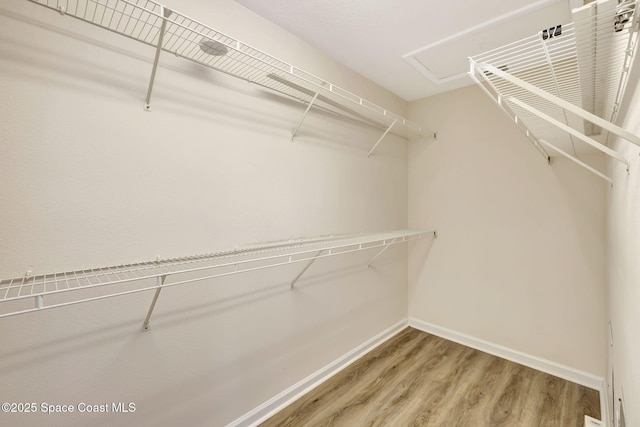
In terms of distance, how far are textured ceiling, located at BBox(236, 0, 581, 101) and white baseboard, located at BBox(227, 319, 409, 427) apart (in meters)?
2.21

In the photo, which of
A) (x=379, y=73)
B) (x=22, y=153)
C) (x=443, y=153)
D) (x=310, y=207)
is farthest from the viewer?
(x=443, y=153)

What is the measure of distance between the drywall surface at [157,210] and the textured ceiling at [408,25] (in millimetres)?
130

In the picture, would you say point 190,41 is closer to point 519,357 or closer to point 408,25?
point 408,25

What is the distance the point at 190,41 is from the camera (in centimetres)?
116

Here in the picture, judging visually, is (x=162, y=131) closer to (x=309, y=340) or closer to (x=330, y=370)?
(x=309, y=340)

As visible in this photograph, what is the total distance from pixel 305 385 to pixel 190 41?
2.01m

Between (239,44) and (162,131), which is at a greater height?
(239,44)

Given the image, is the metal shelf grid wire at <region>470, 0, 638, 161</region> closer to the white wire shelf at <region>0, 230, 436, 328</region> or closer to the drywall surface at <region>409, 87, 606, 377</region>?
the drywall surface at <region>409, 87, 606, 377</region>

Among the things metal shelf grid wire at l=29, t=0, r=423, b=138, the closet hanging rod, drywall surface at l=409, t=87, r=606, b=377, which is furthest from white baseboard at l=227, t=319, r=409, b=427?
metal shelf grid wire at l=29, t=0, r=423, b=138

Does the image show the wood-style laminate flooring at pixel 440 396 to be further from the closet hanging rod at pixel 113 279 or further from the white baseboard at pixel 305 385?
the closet hanging rod at pixel 113 279

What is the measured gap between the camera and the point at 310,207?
181cm

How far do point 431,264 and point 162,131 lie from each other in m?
2.42

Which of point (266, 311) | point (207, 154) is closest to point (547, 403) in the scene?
point (266, 311)

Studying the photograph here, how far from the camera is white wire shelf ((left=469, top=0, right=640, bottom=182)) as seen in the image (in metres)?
0.58
